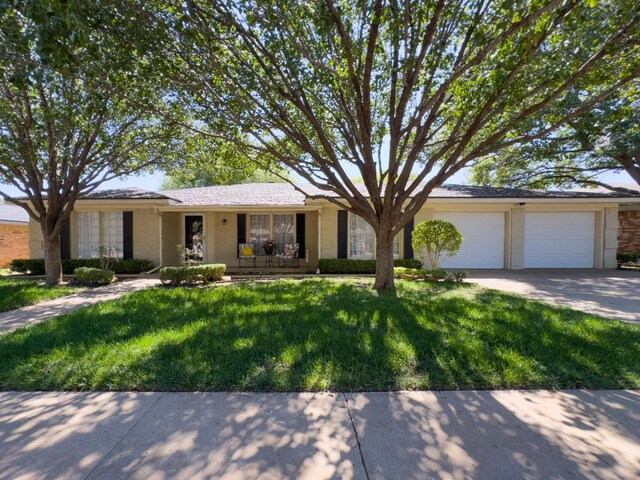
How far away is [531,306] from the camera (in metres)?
6.33

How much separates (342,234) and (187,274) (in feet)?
18.5

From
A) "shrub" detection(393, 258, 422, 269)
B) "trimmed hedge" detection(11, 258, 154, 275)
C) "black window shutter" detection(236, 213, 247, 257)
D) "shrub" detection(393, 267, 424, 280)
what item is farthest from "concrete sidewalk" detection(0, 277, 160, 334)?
"shrub" detection(393, 258, 422, 269)

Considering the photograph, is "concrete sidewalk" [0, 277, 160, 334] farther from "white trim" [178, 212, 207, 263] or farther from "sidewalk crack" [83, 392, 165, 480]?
"sidewalk crack" [83, 392, 165, 480]

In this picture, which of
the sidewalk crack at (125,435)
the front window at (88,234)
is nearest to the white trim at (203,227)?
the front window at (88,234)

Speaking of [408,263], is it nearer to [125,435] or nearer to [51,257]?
[125,435]

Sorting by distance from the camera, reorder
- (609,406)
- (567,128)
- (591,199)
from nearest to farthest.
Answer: (609,406) < (591,199) < (567,128)

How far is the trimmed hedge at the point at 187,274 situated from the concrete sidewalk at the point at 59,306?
0.55m

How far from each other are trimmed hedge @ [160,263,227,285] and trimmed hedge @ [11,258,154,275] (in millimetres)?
3104

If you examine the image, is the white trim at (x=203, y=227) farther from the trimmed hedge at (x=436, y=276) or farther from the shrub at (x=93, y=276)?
the trimmed hedge at (x=436, y=276)

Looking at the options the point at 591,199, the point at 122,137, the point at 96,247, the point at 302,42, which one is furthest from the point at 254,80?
the point at 591,199

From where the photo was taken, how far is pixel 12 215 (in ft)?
61.7

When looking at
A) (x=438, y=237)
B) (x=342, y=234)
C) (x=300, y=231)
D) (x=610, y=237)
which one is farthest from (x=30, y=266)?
(x=610, y=237)

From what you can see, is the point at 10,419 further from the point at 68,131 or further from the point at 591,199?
the point at 591,199

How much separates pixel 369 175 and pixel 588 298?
226 inches
